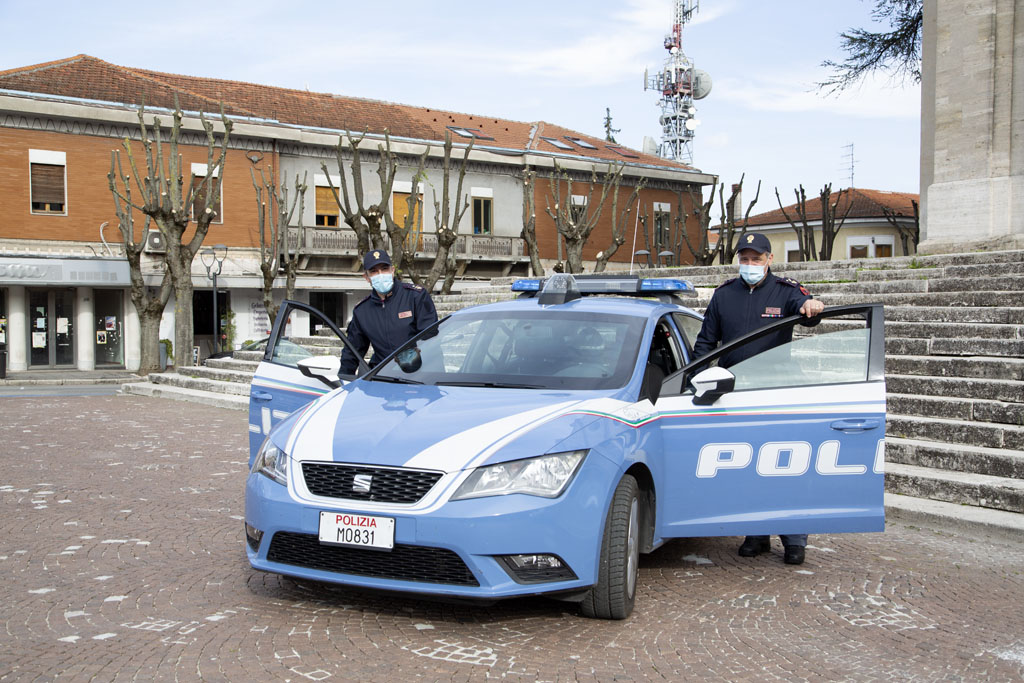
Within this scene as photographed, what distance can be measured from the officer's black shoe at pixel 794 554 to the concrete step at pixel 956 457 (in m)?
2.57

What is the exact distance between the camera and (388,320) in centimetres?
735

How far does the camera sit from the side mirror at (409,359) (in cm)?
562

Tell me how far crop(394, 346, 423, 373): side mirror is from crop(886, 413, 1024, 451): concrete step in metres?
5.15

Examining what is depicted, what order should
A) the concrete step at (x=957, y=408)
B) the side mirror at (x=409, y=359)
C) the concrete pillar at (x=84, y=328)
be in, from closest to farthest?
the side mirror at (x=409, y=359) → the concrete step at (x=957, y=408) → the concrete pillar at (x=84, y=328)

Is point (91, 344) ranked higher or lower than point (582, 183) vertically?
lower

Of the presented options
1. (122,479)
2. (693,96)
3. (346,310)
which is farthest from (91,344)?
(693,96)

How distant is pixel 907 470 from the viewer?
7879 mm

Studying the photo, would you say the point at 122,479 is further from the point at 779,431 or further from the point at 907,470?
the point at 907,470

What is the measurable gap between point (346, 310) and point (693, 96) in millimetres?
38780

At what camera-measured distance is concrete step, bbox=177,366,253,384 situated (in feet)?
62.5

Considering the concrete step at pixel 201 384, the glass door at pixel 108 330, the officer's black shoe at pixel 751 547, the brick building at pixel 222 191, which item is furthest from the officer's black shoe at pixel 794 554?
the glass door at pixel 108 330

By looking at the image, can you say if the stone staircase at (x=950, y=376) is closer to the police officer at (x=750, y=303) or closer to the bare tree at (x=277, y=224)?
the police officer at (x=750, y=303)

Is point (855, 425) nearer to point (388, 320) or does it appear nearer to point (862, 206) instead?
point (388, 320)

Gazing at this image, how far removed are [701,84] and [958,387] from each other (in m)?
58.3
